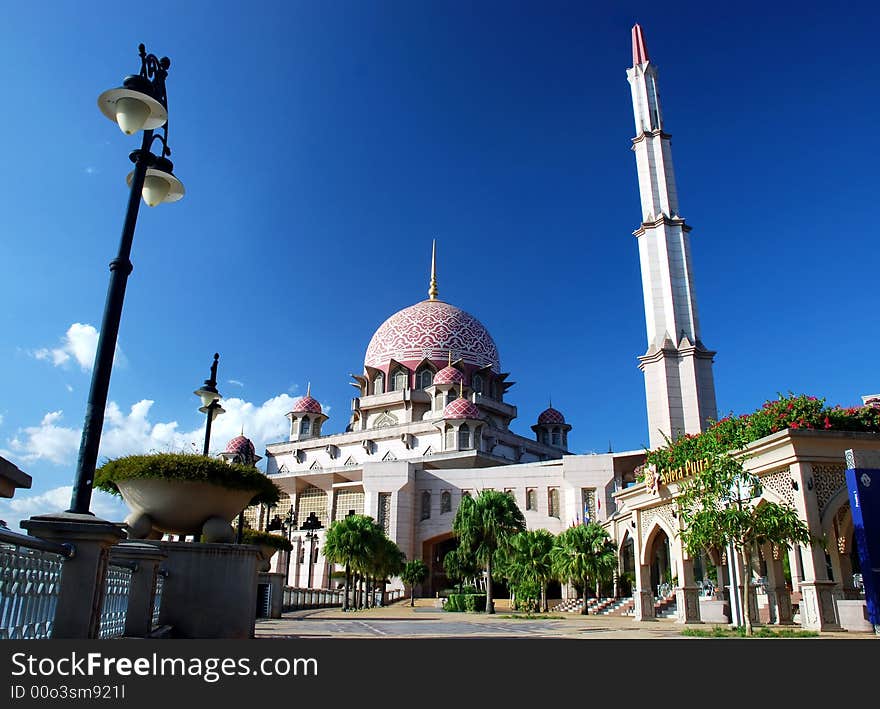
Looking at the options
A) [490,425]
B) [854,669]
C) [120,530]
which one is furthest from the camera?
[490,425]

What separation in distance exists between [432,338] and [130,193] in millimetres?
49676

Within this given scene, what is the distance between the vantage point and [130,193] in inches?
269

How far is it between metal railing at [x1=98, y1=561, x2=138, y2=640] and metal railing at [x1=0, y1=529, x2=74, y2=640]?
1.10 m

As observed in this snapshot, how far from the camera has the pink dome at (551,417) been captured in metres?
56.7

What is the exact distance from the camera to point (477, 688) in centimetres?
432

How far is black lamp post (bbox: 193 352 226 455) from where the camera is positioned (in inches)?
575

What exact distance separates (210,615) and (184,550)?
91 centimetres

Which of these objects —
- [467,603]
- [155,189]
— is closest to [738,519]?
[155,189]

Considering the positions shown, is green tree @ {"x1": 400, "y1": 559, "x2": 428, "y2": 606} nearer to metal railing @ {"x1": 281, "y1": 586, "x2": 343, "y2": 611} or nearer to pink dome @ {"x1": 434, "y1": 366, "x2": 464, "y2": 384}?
metal railing @ {"x1": 281, "y1": 586, "x2": 343, "y2": 611}

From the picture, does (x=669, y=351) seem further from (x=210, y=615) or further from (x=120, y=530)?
(x=120, y=530)

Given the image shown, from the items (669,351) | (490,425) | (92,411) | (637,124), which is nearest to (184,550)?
(92,411)

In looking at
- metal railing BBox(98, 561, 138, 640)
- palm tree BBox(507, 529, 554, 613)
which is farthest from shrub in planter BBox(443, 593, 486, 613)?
metal railing BBox(98, 561, 138, 640)

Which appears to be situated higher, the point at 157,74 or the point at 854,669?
the point at 157,74

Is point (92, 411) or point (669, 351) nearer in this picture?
point (92, 411)
